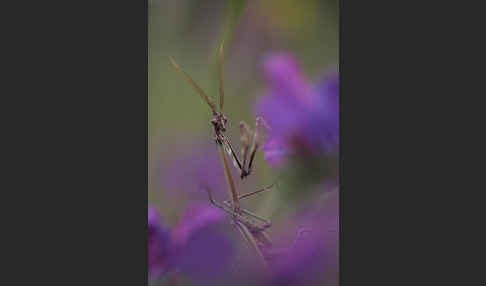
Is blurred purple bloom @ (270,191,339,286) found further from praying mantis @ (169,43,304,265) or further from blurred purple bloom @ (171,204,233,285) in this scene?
blurred purple bloom @ (171,204,233,285)

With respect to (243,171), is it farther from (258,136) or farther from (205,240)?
(205,240)

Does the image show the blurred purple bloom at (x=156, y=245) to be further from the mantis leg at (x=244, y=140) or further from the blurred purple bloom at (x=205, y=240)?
the mantis leg at (x=244, y=140)

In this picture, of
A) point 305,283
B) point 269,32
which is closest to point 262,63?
point 269,32

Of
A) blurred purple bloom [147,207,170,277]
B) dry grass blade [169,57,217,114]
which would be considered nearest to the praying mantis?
dry grass blade [169,57,217,114]

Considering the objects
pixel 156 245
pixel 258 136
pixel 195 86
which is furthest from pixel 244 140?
pixel 156 245

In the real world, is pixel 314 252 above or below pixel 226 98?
below

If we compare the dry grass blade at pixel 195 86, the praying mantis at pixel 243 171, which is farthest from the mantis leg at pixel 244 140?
the dry grass blade at pixel 195 86
